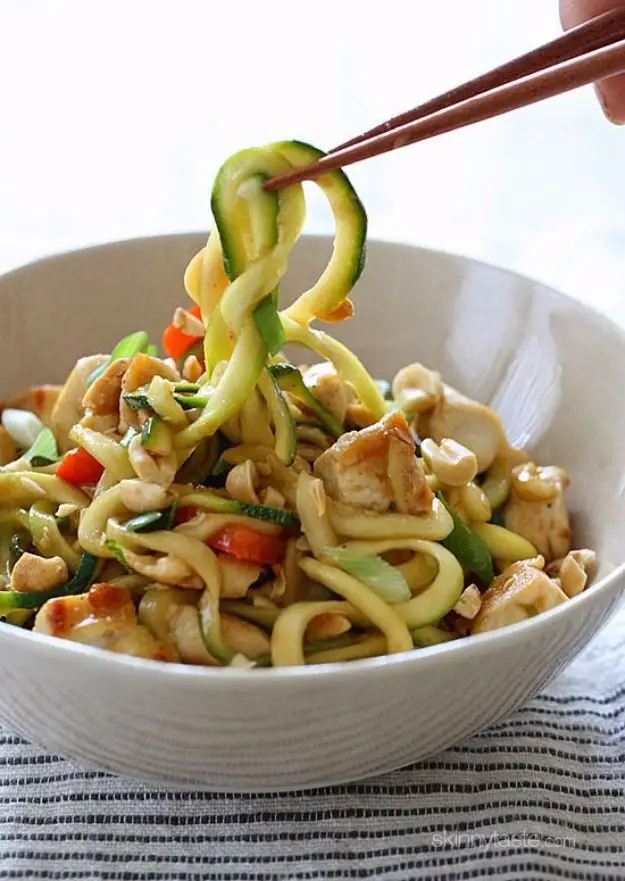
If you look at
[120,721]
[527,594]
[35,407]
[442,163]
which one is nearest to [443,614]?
[527,594]

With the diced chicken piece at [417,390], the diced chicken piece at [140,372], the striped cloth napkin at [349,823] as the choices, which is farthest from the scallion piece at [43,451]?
the diced chicken piece at [417,390]

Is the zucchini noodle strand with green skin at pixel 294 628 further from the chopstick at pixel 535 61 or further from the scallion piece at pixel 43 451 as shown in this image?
the chopstick at pixel 535 61

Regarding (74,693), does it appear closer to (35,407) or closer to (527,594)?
(527,594)

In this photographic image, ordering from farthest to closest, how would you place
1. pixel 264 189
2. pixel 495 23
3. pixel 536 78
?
pixel 495 23 → pixel 264 189 → pixel 536 78

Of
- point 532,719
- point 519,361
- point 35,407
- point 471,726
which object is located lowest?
point 532,719

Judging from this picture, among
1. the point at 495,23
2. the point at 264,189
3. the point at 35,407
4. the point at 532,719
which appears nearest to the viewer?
the point at 264,189

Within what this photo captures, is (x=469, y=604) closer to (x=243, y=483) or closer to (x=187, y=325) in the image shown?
(x=243, y=483)

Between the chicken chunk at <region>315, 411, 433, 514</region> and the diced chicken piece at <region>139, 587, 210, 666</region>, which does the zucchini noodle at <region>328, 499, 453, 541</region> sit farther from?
the diced chicken piece at <region>139, 587, 210, 666</region>
